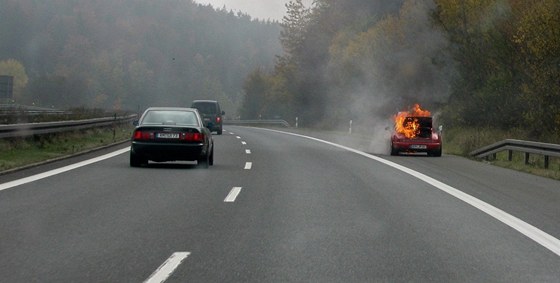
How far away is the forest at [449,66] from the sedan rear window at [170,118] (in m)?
14.7

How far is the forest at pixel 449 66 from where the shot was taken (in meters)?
29.1

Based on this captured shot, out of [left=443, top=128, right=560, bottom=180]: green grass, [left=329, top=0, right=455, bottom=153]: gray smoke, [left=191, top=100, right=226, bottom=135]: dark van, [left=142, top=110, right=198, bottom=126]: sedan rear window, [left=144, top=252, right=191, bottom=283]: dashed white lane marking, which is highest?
[left=329, top=0, right=455, bottom=153]: gray smoke

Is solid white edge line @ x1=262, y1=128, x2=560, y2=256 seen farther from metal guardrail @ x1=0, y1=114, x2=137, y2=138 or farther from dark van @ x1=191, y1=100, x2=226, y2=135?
dark van @ x1=191, y1=100, x2=226, y2=135

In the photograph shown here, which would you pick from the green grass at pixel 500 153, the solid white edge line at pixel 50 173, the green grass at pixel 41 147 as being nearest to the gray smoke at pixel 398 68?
the green grass at pixel 500 153

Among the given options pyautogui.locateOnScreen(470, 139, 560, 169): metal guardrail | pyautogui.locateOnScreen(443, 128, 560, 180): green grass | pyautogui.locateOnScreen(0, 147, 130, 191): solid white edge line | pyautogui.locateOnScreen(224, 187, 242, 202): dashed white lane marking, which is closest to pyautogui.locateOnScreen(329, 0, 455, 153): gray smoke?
pyautogui.locateOnScreen(443, 128, 560, 180): green grass

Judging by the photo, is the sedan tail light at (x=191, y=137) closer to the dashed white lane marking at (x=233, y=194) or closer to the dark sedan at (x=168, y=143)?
the dark sedan at (x=168, y=143)

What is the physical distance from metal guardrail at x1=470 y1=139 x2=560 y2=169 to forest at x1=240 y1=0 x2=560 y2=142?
5.45 meters

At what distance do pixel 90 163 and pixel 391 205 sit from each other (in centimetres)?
896

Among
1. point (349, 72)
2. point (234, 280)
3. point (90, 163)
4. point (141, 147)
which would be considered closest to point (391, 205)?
point (234, 280)

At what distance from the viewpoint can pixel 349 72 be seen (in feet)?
191

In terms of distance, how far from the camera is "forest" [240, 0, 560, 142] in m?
29.1

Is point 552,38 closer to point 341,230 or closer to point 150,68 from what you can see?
point 341,230

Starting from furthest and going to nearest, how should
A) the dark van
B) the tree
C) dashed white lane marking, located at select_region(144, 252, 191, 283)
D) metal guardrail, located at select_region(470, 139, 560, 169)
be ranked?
the tree, the dark van, metal guardrail, located at select_region(470, 139, 560, 169), dashed white lane marking, located at select_region(144, 252, 191, 283)

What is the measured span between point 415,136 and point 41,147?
10.7 meters
